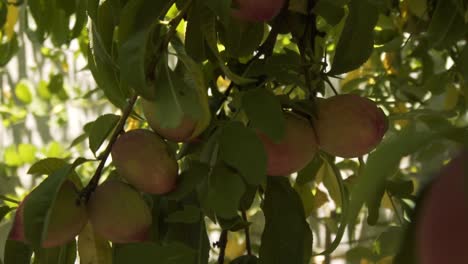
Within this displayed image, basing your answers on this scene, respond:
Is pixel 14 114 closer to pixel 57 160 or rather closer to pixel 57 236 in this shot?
pixel 57 160

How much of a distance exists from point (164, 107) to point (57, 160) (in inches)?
6.0

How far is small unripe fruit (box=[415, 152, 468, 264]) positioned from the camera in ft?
0.44

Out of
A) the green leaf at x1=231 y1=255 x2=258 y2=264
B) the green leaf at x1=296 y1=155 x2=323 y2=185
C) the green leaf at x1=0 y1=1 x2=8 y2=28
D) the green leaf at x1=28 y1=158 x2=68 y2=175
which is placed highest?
the green leaf at x1=0 y1=1 x2=8 y2=28

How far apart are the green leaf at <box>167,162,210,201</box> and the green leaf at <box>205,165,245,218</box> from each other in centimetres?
1

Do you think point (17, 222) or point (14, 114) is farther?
point (14, 114)

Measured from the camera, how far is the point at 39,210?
385 millimetres

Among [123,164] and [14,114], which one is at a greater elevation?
[123,164]

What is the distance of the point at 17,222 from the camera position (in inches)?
17.4

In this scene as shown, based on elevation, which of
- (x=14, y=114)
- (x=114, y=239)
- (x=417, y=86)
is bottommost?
(x=14, y=114)

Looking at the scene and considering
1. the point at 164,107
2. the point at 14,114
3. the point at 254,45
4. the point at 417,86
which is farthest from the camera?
the point at 14,114

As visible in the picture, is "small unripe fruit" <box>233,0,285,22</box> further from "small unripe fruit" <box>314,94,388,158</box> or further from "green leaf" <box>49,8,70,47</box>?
"green leaf" <box>49,8,70,47</box>

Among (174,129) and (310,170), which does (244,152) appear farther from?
(310,170)

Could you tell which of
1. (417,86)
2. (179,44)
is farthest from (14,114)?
(179,44)

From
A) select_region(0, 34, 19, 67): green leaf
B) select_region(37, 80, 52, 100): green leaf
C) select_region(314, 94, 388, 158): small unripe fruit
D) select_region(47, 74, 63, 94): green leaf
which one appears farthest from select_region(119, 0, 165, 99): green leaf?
select_region(37, 80, 52, 100): green leaf
